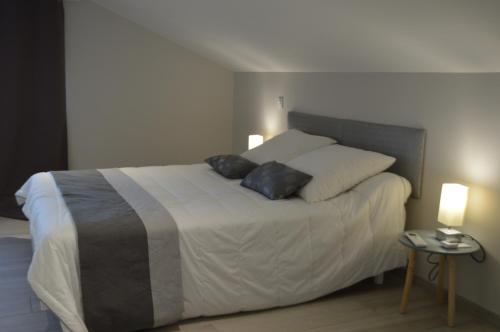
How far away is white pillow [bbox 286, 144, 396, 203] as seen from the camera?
302 cm

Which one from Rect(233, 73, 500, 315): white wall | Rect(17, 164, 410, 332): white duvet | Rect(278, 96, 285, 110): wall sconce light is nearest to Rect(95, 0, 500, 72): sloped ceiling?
Rect(233, 73, 500, 315): white wall

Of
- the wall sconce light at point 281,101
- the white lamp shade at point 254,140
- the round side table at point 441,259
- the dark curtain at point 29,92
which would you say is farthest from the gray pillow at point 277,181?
the dark curtain at point 29,92

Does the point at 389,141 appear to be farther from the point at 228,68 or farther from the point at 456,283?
the point at 228,68

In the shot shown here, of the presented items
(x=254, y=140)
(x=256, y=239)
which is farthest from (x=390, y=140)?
(x=254, y=140)

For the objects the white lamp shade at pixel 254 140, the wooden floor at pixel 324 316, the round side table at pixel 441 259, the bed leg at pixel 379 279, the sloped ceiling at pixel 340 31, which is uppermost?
the sloped ceiling at pixel 340 31

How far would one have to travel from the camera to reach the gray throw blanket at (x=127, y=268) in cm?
232

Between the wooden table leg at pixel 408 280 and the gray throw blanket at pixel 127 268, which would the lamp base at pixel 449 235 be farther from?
the gray throw blanket at pixel 127 268

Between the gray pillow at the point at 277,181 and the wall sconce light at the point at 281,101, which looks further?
the wall sconce light at the point at 281,101

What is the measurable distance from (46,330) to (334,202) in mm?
1739

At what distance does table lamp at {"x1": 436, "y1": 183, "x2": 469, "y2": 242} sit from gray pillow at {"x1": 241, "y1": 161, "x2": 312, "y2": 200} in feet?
2.64

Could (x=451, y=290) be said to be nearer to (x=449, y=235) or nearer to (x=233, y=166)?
(x=449, y=235)

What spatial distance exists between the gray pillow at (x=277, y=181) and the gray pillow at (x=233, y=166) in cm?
28

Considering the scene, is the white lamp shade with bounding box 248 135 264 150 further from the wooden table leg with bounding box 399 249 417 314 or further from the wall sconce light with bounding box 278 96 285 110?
the wooden table leg with bounding box 399 249 417 314

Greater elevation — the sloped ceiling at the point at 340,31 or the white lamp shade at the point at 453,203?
the sloped ceiling at the point at 340,31
